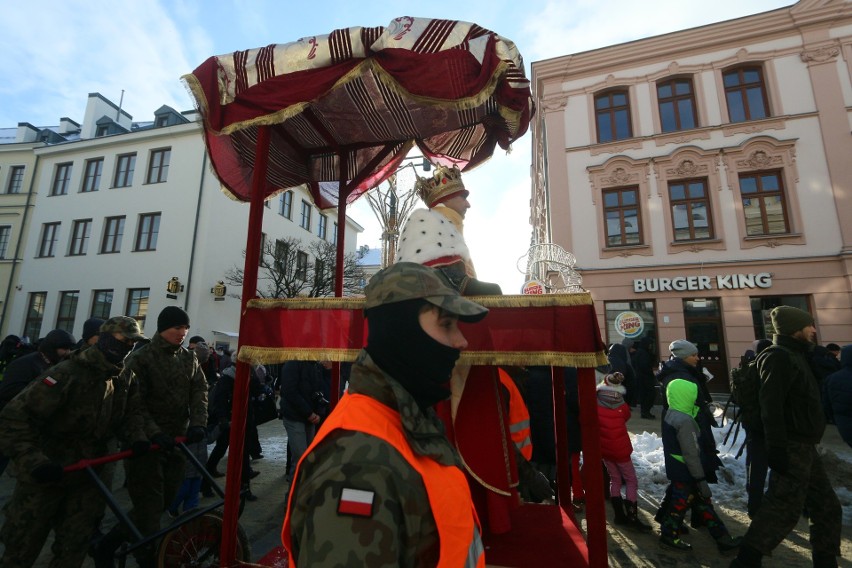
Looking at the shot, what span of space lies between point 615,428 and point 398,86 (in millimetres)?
4077

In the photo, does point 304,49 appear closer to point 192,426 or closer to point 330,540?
point 330,540

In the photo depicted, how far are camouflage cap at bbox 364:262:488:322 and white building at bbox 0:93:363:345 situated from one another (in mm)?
19210

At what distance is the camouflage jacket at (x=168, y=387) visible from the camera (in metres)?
3.85

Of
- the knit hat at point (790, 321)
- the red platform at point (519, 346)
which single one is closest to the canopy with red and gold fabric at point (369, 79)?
the red platform at point (519, 346)

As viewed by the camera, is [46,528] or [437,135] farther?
[437,135]

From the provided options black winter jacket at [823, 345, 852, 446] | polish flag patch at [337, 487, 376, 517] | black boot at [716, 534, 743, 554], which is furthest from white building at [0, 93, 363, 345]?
polish flag patch at [337, 487, 376, 517]

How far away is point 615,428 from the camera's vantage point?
4.53 m

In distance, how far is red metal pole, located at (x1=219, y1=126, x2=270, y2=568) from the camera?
8.82 feet

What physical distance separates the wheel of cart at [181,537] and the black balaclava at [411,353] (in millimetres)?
2503

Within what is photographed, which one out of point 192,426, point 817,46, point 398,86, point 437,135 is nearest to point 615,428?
point 437,135

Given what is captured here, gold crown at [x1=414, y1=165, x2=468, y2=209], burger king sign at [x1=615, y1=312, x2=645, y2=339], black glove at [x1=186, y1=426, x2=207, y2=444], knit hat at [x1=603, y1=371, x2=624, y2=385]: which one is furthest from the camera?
burger king sign at [x1=615, y1=312, x2=645, y2=339]

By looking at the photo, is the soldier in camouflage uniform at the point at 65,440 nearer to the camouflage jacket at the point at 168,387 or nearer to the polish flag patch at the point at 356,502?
the camouflage jacket at the point at 168,387

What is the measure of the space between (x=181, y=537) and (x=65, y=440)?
1123mm

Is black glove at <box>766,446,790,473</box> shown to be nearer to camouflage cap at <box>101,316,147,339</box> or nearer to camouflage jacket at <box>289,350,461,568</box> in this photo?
camouflage jacket at <box>289,350,461,568</box>
